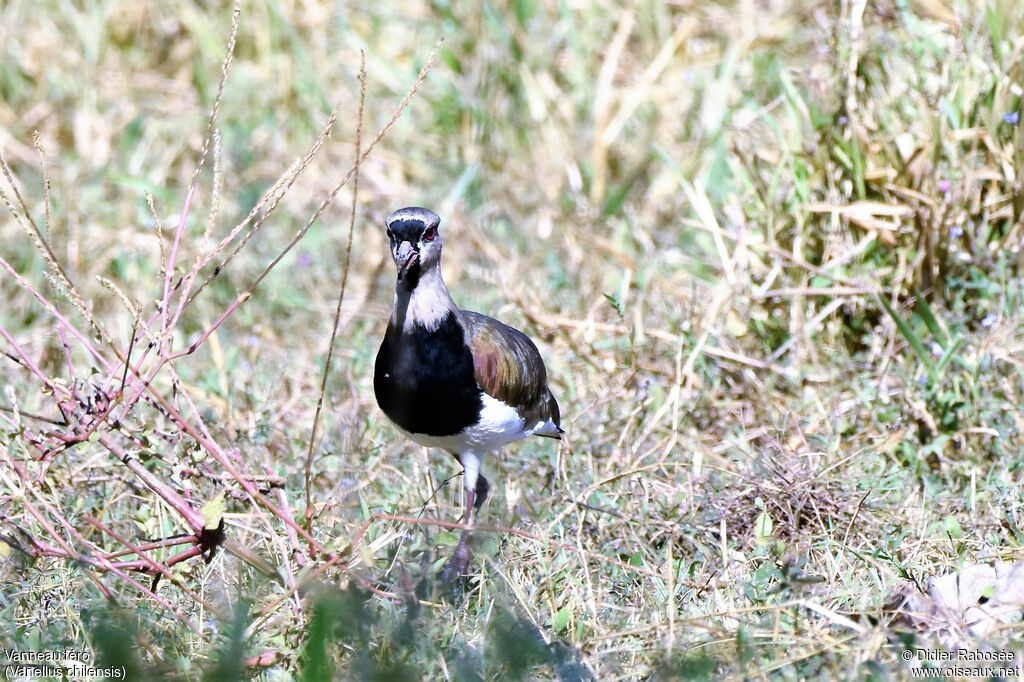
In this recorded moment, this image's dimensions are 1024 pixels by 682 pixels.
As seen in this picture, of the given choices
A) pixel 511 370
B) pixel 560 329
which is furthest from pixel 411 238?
pixel 560 329

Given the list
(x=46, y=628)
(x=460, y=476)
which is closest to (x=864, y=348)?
(x=460, y=476)

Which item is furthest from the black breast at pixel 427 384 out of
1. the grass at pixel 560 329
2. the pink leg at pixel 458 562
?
the pink leg at pixel 458 562

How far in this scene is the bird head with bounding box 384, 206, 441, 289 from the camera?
3336 mm

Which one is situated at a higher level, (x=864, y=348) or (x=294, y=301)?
(x=294, y=301)

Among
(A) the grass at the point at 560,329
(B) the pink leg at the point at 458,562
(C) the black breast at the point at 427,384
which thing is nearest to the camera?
(A) the grass at the point at 560,329

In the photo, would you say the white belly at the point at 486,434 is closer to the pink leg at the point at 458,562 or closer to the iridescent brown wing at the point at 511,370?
the iridescent brown wing at the point at 511,370

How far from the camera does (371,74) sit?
7.00 metres

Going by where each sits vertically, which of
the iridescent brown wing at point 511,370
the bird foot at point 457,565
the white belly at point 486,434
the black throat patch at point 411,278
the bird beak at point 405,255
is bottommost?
the bird foot at point 457,565

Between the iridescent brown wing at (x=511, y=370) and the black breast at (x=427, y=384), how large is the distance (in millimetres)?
87

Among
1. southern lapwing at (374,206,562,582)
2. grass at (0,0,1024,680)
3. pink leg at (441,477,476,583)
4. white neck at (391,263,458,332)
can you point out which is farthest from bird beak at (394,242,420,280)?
pink leg at (441,477,476,583)

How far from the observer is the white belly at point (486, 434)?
3.55 meters

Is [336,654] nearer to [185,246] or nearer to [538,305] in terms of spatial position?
[538,305]

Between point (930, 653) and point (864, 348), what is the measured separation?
2.09 m

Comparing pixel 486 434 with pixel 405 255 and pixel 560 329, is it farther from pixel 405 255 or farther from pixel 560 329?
pixel 560 329
